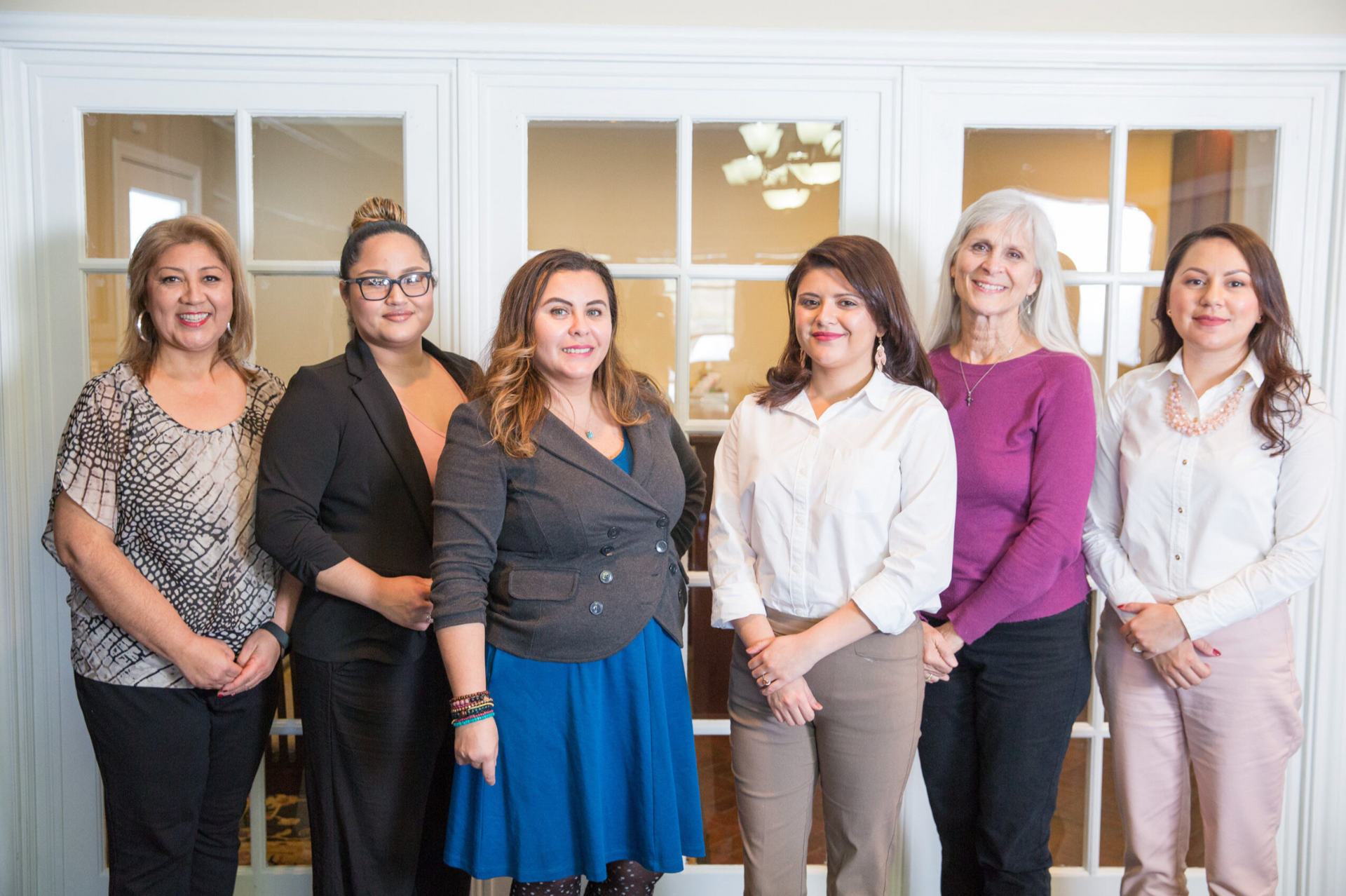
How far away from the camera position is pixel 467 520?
1399 millimetres

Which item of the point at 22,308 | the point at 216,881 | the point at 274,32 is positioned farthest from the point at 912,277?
the point at 22,308

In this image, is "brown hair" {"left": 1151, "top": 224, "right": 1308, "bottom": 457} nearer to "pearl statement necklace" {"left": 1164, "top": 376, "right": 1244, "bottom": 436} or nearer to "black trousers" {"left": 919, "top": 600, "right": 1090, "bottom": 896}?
"pearl statement necklace" {"left": 1164, "top": 376, "right": 1244, "bottom": 436}

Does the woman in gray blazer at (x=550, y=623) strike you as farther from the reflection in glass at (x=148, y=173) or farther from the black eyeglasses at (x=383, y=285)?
the reflection in glass at (x=148, y=173)

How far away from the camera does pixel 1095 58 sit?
207cm

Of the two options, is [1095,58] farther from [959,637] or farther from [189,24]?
[189,24]

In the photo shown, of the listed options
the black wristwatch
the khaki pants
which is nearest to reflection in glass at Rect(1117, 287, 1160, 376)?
the khaki pants

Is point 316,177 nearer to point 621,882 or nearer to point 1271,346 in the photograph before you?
point 621,882

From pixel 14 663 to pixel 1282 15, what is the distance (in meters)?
3.68

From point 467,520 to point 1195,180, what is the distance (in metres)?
2.09

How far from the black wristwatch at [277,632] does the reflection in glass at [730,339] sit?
44.2 inches

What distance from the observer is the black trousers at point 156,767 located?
5.38ft

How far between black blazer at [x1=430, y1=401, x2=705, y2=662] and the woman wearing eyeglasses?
199 millimetres

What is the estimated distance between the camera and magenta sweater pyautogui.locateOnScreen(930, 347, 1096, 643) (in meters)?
1.58

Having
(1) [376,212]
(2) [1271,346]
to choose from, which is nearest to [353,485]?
(1) [376,212]
